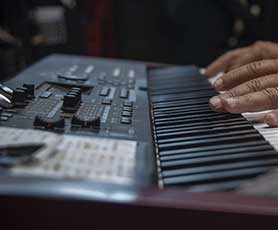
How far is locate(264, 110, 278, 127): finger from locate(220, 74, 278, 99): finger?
3.0 inches

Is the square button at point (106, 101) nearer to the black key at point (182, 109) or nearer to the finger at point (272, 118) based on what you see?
the black key at point (182, 109)

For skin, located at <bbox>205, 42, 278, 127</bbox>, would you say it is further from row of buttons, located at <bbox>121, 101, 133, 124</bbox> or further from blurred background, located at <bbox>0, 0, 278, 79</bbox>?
blurred background, located at <bbox>0, 0, 278, 79</bbox>

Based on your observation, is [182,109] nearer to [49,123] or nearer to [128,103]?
[128,103]

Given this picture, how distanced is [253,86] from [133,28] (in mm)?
1264

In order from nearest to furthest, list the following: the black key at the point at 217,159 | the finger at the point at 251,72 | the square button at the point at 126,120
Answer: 1. the black key at the point at 217,159
2. the square button at the point at 126,120
3. the finger at the point at 251,72

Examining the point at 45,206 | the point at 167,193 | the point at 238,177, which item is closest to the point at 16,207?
the point at 45,206

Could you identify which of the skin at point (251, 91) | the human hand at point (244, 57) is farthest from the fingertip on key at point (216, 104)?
the human hand at point (244, 57)

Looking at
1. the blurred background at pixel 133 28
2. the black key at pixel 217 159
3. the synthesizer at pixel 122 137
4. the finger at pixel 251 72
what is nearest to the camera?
the synthesizer at pixel 122 137

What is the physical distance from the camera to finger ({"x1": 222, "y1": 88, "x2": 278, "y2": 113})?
0.70 metres

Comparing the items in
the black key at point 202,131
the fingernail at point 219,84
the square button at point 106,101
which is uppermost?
the fingernail at point 219,84

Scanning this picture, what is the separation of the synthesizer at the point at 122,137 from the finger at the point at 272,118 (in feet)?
0.10

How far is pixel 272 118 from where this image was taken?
0.67m

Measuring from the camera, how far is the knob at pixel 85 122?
1.85ft

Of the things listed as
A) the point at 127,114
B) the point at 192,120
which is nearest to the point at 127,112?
the point at 127,114
